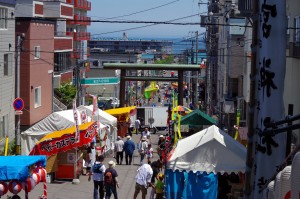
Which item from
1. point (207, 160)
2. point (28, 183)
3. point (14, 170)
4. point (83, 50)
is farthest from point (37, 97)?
point (83, 50)

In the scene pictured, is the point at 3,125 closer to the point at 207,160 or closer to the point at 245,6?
the point at 245,6

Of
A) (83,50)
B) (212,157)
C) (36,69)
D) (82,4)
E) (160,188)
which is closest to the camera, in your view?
(212,157)

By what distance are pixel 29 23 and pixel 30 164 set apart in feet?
75.4

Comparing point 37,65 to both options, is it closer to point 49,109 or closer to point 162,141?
point 49,109

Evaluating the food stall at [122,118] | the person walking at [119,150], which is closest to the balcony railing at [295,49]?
the person walking at [119,150]

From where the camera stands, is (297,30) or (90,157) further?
(90,157)

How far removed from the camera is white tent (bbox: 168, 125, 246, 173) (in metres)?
15.1

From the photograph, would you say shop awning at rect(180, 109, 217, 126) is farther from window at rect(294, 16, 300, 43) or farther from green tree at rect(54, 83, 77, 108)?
green tree at rect(54, 83, 77, 108)

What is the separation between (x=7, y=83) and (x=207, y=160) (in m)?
19.6

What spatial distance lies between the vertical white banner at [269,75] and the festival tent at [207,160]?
6.91 meters

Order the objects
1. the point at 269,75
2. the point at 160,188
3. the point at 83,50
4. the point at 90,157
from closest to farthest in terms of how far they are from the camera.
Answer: the point at 269,75, the point at 160,188, the point at 90,157, the point at 83,50

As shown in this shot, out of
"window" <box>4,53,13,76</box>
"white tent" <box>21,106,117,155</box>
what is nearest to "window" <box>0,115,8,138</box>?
"window" <box>4,53,13,76</box>

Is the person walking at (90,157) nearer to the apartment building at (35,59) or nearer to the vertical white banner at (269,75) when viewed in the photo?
the apartment building at (35,59)

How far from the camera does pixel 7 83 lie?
108 ft
